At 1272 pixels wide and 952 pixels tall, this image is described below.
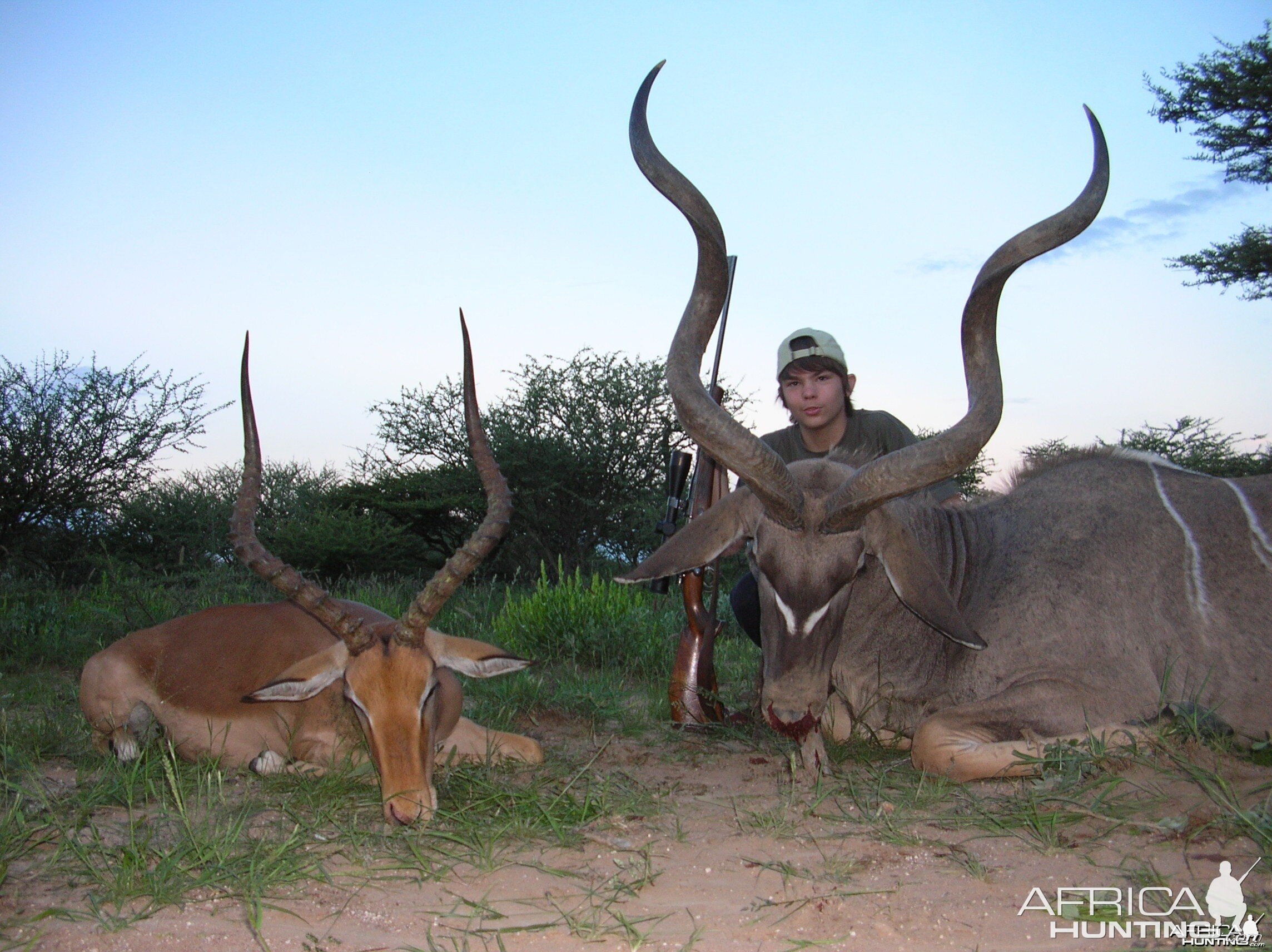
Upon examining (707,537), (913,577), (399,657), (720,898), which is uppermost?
(707,537)

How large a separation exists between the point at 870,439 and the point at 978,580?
1465 mm

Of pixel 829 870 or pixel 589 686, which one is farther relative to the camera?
pixel 589 686

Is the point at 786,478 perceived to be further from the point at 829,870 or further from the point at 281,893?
the point at 281,893

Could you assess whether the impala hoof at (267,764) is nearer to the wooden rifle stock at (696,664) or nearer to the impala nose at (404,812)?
the impala nose at (404,812)

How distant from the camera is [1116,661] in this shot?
4242 millimetres

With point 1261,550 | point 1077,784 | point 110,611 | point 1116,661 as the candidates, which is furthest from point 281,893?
point 110,611

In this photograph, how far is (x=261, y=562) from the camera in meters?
4.10

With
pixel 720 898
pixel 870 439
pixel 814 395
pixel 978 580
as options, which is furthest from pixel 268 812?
pixel 870 439

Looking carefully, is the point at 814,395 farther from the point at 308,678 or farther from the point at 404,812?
the point at 404,812

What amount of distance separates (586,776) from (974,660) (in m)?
1.69

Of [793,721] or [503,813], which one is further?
[793,721]

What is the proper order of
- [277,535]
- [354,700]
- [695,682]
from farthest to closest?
1. [277,535]
2. [695,682]
3. [354,700]

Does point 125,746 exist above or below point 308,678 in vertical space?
below

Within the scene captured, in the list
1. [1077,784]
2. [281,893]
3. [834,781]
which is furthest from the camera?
[834,781]
